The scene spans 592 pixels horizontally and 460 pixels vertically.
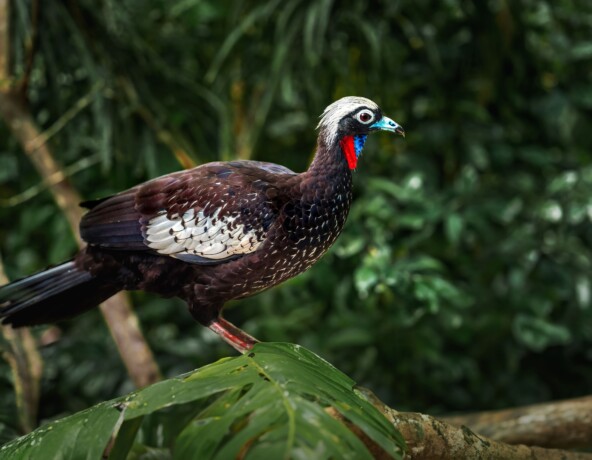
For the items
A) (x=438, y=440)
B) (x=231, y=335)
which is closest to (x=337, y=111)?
(x=231, y=335)

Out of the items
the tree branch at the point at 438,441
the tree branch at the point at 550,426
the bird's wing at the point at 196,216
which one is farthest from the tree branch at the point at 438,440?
the tree branch at the point at 550,426

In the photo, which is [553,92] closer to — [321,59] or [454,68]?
[454,68]

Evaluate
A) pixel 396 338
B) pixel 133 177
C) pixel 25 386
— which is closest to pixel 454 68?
pixel 396 338

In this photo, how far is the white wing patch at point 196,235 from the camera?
158 cm

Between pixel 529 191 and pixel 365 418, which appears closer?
pixel 365 418

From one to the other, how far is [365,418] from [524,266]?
6.00 feet

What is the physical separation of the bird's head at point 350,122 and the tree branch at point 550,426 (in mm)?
1224

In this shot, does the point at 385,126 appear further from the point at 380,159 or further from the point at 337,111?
the point at 380,159

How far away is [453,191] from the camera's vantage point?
290 centimetres

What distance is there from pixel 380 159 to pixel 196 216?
5.82ft

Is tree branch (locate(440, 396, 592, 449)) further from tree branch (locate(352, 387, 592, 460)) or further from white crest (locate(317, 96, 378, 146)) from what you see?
white crest (locate(317, 96, 378, 146))

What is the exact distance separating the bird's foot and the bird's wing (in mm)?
138

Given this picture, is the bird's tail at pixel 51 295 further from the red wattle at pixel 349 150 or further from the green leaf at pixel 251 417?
the red wattle at pixel 349 150

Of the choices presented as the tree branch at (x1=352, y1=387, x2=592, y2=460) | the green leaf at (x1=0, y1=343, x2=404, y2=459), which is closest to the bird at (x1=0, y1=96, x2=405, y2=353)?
the green leaf at (x1=0, y1=343, x2=404, y2=459)
